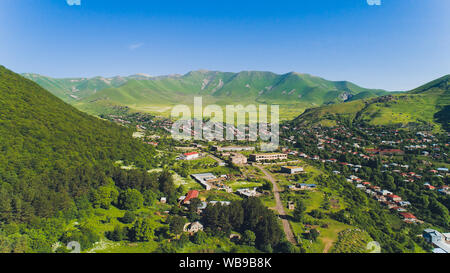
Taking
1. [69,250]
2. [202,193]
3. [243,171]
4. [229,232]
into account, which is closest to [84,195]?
[69,250]

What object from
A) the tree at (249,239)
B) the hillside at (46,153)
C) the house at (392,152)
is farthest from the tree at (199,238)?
the house at (392,152)

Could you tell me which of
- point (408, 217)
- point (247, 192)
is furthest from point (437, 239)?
point (247, 192)

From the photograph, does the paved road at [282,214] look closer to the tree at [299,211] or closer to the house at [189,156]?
the tree at [299,211]

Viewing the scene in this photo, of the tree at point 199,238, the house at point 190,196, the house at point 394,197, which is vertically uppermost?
the house at point 190,196

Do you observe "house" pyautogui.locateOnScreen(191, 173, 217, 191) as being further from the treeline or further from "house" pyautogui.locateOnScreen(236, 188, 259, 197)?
the treeline

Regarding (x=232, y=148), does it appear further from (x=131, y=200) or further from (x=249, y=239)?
(x=249, y=239)
